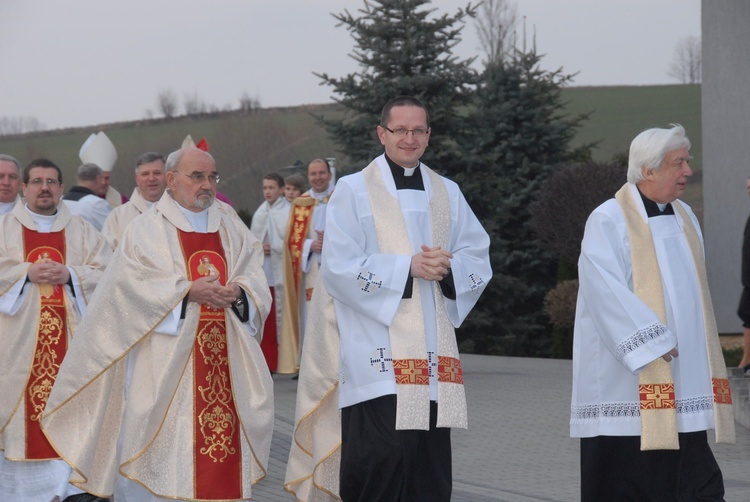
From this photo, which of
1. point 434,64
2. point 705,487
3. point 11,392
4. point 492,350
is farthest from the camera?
point 492,350

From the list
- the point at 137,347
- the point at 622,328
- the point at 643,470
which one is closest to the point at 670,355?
the point at 622,328

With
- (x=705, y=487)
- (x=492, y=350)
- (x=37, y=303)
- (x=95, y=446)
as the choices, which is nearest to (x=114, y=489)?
(x=95, y=446)

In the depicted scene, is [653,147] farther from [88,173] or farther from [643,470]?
[88,173]

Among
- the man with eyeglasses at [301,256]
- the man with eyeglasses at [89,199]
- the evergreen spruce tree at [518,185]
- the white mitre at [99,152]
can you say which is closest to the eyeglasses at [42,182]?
the man with eyeglasses at [89,199]

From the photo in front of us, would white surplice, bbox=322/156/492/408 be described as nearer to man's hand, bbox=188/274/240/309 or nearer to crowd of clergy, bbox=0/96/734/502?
crowd of clergy, bbox=0/96/734/502

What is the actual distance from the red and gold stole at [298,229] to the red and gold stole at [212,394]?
18.9 feet

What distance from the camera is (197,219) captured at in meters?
6.96

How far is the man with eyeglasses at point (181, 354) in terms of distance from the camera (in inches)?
263

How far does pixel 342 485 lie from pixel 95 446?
1.85 m

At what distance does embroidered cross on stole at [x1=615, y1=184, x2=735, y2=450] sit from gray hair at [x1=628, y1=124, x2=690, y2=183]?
124 mm

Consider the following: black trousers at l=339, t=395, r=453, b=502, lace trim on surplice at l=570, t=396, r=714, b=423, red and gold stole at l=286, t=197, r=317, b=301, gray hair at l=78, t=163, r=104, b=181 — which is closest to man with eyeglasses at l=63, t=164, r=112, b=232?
gray hair at l=78, t=163, r=104, b=181

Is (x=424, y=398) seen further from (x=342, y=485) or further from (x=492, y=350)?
(x=492, y=350)

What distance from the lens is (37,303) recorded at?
26.1 ft

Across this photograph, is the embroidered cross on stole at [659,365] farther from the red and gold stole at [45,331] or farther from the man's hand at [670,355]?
the red and gold stole at [45,331]
